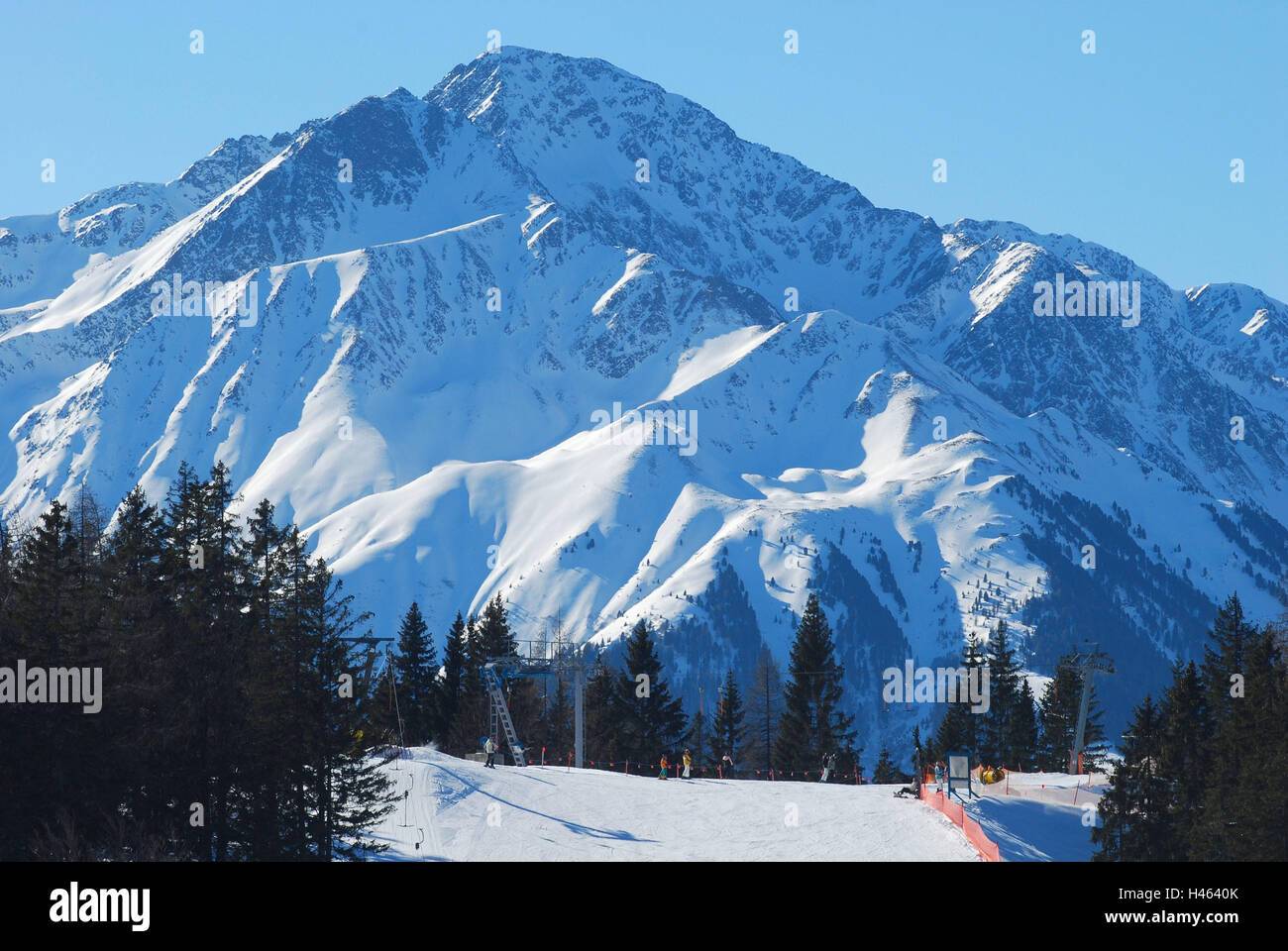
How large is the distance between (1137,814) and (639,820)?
19.0 meters

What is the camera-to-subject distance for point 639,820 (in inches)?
2395

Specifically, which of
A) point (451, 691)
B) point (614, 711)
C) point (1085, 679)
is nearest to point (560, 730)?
point (614, 711)

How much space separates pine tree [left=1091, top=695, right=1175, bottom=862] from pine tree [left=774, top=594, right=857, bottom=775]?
3428cm

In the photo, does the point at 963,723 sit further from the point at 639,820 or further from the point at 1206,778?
the point at 639,820

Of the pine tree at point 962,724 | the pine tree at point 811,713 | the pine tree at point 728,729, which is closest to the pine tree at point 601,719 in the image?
the pine tree at point 728,729

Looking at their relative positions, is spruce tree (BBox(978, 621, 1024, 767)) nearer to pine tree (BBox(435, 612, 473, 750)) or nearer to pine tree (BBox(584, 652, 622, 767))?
pine tree (BBox(584, 652, 622, 767))

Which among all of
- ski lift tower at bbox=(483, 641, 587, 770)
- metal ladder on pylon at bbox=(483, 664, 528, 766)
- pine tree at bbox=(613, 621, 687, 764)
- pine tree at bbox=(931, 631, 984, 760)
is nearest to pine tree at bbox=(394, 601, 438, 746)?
ski lift tower at bbox=(483, 641, 587, 770)

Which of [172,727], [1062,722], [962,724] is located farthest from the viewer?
[1062,722]

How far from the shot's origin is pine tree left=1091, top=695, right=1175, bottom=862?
61375 mm
